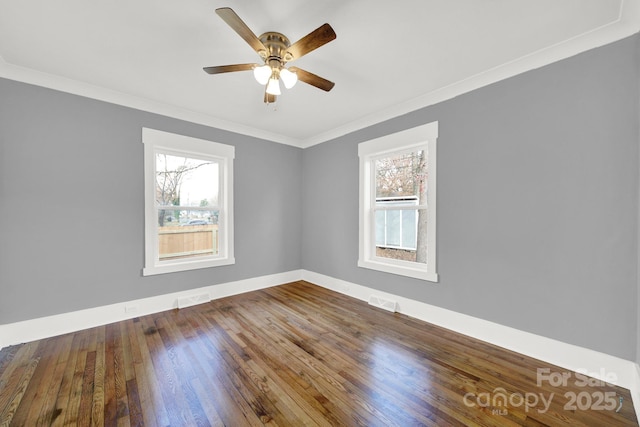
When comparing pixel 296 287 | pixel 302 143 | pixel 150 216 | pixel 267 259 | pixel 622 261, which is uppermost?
pixel 302 143

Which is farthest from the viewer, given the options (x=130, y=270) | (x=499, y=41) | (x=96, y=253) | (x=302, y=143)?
(x=302, y=143)

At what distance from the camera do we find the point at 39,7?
1.78 meters

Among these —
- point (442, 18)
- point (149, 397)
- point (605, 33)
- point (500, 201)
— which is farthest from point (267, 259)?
point (605, 33)

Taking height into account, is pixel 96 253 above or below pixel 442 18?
below

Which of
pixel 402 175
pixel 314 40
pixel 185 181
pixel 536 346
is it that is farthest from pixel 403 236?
pixel 185 181

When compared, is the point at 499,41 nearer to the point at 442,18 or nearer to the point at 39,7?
the point at 442,18

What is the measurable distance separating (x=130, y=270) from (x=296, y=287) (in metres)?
2.40

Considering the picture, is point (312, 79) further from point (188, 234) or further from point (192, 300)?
point (192, 300)

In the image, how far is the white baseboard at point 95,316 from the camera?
252 centimetres

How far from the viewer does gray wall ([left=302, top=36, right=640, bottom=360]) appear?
1930mm

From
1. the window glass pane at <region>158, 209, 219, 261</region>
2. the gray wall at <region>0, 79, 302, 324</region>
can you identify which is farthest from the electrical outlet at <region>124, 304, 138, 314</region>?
the window glass pane at <region>158, 209, 219, 261</region>

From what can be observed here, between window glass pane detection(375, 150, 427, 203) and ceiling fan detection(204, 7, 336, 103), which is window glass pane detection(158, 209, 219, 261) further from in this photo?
window glass pane detection(375, 150, 427, 203)

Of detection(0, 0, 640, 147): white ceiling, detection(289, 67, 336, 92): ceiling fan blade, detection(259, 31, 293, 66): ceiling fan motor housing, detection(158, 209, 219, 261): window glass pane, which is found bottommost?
detection(158, 209, 219, 261): window glass pane

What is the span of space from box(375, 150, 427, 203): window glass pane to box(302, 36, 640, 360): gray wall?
399mm
